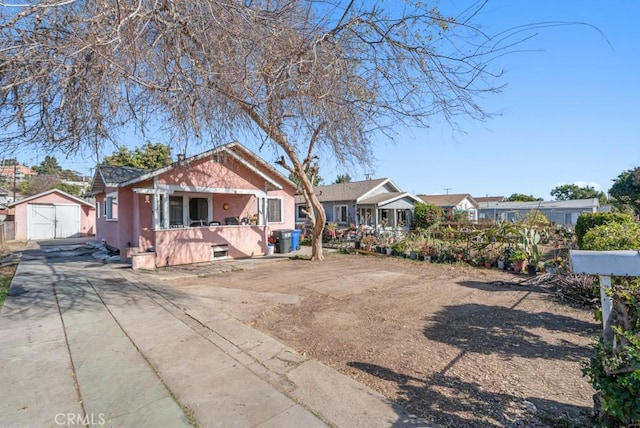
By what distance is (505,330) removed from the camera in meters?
4.91

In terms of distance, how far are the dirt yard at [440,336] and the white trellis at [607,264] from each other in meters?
1.21

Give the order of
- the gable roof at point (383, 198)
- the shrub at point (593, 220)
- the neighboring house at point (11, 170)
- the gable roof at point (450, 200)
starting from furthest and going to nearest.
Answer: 1. the gable roof at point (450, 200)
2. the gable roof at point (383, 198)
3. the shrub at point (593, 220)
4. the neighboring house at point (11, 170)

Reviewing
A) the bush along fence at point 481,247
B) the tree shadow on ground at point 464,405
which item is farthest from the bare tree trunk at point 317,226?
the tree shadow on ground at point 464,405

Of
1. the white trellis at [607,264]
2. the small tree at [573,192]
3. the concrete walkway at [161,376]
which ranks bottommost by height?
the concrete walkway at [161,376]

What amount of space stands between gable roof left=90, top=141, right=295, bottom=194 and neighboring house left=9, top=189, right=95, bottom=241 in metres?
9.48

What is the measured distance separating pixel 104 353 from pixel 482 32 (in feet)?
19.1

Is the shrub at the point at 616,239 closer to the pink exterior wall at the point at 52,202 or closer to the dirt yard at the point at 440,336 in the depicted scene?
the dirt yard at the point at 440,336

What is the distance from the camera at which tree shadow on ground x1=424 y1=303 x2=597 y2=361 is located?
4.15 m

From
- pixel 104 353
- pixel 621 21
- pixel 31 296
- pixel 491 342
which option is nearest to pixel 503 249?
pixel 491 342

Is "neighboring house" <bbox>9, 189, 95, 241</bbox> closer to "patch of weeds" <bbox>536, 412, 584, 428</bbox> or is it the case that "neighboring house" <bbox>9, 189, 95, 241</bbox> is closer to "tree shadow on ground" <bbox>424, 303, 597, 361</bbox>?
"tree shadow on ground" <bbox>424, 303, 597, 361</bbox>

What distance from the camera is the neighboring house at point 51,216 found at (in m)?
21.5

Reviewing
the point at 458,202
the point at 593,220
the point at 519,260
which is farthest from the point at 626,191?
the point at 519,260

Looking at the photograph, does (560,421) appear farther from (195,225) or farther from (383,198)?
(383,198)

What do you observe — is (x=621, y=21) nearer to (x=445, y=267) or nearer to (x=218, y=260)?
(x=445, y=267)
